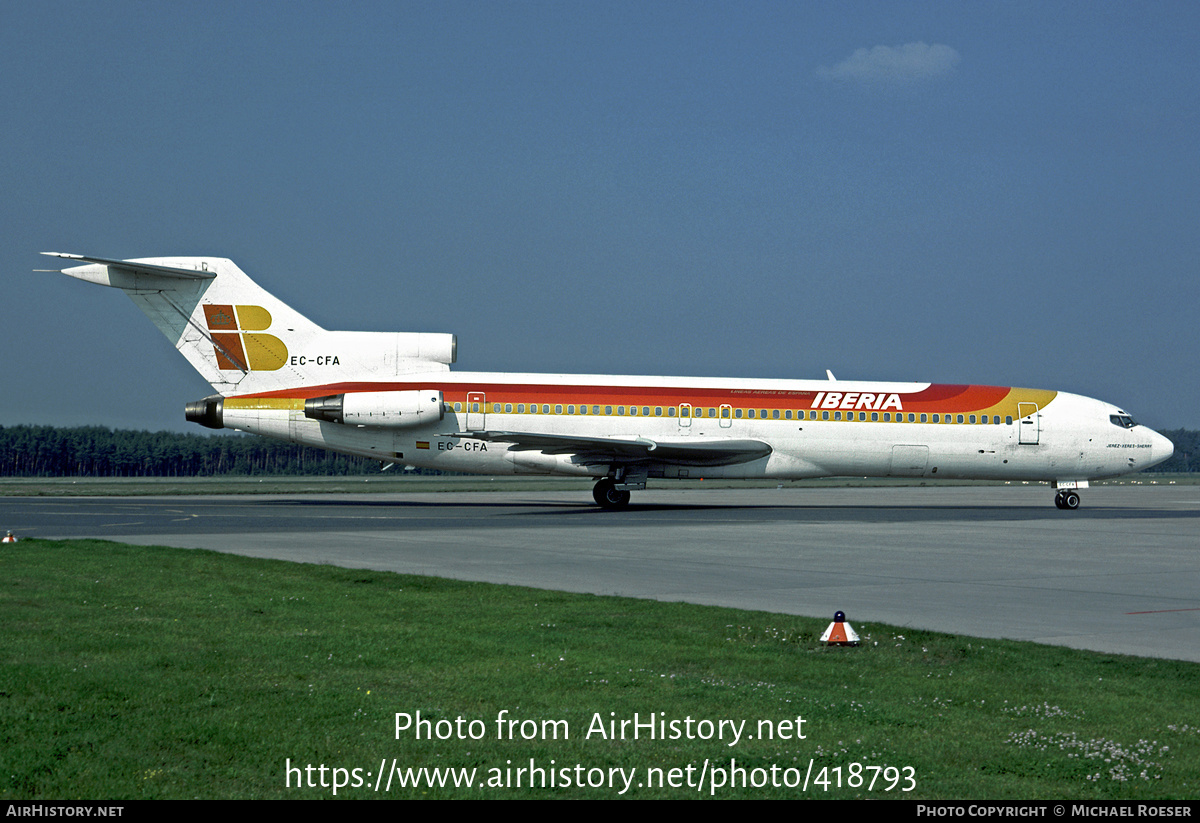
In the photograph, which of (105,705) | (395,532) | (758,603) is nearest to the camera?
(105,705)

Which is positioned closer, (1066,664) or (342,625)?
(1066,664)

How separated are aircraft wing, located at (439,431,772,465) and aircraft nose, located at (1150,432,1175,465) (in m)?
12.9

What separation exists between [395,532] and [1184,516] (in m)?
21.7

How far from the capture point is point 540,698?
22.3 ft

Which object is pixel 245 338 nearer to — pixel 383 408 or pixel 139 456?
pixel 383 408

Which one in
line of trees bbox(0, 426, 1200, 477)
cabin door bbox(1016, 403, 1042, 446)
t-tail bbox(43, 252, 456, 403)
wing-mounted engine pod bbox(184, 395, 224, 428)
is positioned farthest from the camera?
line of trees bbox(0, 426, 1200, 477)

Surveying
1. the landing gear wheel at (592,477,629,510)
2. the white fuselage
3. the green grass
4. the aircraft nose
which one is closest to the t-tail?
the white fuselage

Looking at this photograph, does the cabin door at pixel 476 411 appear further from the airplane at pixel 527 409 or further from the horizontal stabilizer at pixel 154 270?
the horizontal stabilizer at pixel 154 270

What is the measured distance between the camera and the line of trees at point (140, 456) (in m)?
119

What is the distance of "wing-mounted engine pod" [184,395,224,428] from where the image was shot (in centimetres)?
3130

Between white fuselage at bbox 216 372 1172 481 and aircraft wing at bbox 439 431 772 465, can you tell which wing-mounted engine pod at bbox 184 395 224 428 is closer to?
white fuselage at bbox 216 372 1172 481
